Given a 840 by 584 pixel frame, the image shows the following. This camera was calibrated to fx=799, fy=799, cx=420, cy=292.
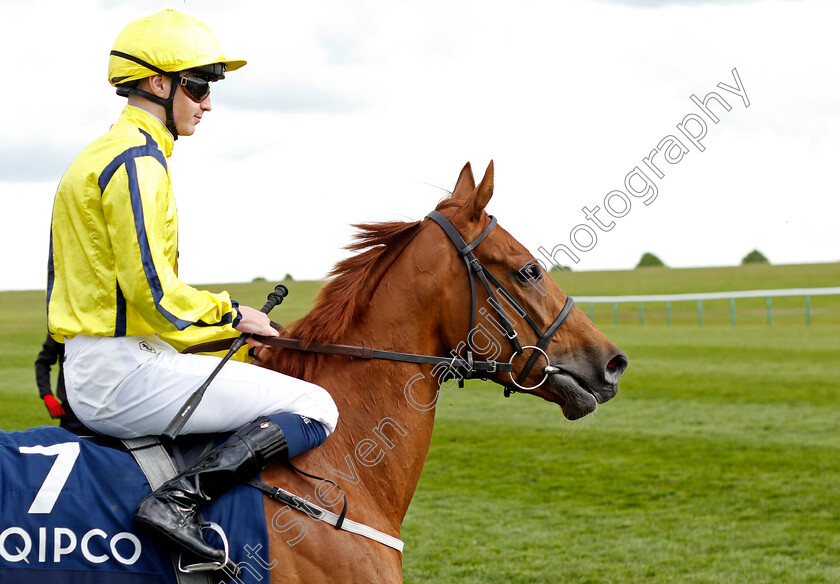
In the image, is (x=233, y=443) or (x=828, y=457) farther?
(x=828, y=457)

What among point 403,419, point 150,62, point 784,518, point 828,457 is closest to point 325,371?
point 403,419

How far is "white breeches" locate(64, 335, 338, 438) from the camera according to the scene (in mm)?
2371

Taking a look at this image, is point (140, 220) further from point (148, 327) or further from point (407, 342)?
point (407, 342)

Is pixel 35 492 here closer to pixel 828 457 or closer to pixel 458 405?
pixel 828 457

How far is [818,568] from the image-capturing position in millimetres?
5305

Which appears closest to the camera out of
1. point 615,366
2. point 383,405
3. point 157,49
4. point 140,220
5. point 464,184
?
point 140,220

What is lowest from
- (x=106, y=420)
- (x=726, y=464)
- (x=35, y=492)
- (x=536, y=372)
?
(x=726, y=464)

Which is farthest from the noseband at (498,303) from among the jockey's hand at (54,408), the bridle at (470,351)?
the jockey's hand at (54,408)

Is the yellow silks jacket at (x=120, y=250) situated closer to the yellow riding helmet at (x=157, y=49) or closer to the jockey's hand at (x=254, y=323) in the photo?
the jockey's hand at (x=254, y=323)

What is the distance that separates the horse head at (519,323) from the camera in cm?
274

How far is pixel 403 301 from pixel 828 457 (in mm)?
7365

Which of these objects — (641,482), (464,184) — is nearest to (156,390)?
(464,184)

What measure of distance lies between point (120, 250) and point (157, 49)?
701 millimetres

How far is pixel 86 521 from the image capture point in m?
2.31
